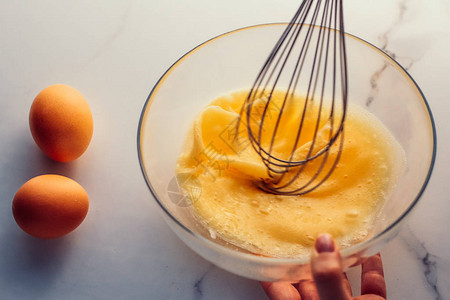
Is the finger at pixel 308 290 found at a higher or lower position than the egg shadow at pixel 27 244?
higher

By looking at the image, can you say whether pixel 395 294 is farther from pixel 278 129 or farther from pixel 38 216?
pixel 38 216

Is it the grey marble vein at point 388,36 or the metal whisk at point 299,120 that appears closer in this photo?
the metal whisk at point 299,120

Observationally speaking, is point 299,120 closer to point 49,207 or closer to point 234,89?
point 234,89

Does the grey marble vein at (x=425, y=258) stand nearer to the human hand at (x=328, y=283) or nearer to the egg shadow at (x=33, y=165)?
the human hand at (x=328, y=283)

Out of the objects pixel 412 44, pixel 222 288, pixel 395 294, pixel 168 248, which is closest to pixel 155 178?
pixel 168 248

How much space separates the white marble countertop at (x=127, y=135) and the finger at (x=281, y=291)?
38mm

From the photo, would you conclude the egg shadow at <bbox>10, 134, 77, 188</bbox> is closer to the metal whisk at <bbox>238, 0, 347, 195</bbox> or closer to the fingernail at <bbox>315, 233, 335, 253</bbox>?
the metal whisk at <bbox>238, 0, 347, 195</bbox>

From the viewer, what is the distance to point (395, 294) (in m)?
0.82

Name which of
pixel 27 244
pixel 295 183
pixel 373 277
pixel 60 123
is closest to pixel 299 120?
pixel 295 183

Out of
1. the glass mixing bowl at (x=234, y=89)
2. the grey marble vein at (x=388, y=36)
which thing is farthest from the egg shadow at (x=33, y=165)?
the grey marble vein at (x=388, y=36)

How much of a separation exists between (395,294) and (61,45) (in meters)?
0.90

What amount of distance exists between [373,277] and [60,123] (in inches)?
24.8

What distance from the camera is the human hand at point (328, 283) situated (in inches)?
24.4

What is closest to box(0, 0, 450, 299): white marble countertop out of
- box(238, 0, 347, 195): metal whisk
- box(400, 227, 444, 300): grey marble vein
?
box(400, 227, 444, 300): grey marble vein
